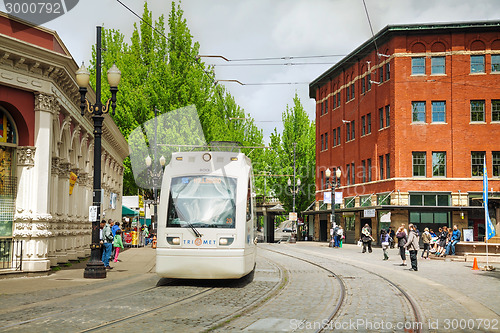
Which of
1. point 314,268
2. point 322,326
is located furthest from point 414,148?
point 322,326

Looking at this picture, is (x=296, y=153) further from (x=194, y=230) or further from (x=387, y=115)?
(x=194, y=230)

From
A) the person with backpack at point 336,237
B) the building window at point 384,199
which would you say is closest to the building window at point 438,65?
the building window at point 384,199

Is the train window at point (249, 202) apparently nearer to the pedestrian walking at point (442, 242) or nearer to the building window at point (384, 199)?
the pedestrian walking at point (442, 242)

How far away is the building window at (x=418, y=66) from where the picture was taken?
154ft

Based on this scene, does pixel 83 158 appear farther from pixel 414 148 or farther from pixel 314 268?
pixel 414 148

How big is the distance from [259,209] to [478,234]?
110ft

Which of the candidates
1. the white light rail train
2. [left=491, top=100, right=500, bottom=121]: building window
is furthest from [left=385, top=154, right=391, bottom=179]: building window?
the white light rail train

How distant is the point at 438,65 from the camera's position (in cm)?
4659

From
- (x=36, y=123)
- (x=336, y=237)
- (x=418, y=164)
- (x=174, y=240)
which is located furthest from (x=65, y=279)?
(x=418, y=164)

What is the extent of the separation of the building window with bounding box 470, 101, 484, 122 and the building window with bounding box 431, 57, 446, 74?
342 centimetres

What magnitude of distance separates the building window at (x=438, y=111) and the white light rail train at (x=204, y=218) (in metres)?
34.1

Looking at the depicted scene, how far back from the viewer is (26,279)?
17297 millimetres

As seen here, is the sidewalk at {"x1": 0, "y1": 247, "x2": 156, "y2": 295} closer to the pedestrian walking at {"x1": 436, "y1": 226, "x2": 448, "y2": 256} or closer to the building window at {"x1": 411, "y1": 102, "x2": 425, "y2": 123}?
the pedestrian walking at {"x1": 436, "y1": 226, "x2": 448, "y2": 256}

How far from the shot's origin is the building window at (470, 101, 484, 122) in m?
45.7
